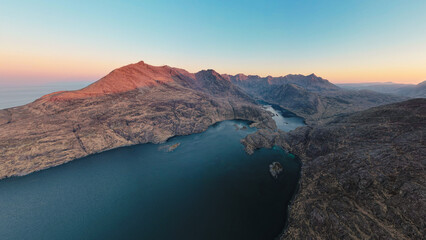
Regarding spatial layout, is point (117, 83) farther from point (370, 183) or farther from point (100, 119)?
point (370, 183)

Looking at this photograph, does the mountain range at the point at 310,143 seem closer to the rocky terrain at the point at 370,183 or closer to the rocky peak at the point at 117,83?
the rocky terrain at the point at 370,183

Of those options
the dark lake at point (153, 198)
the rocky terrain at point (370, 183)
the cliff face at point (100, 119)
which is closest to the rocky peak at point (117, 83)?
the cliff face at point (100, 119)

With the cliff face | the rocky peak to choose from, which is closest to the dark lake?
the cliff face

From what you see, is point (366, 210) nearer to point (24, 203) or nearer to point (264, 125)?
point (264, 125)

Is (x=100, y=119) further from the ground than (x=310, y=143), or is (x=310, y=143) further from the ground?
(x=100, y=119)

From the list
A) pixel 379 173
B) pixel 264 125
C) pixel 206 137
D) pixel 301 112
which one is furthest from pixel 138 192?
pixel 301 112

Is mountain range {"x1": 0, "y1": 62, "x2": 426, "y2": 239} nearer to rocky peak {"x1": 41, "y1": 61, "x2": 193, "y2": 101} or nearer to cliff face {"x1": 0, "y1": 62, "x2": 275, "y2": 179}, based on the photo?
cliff face {"x1": 0, "y1": 62, "x2": 275, "y2": 179}

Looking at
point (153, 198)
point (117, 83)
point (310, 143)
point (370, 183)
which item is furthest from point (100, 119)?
point (370, 183)
